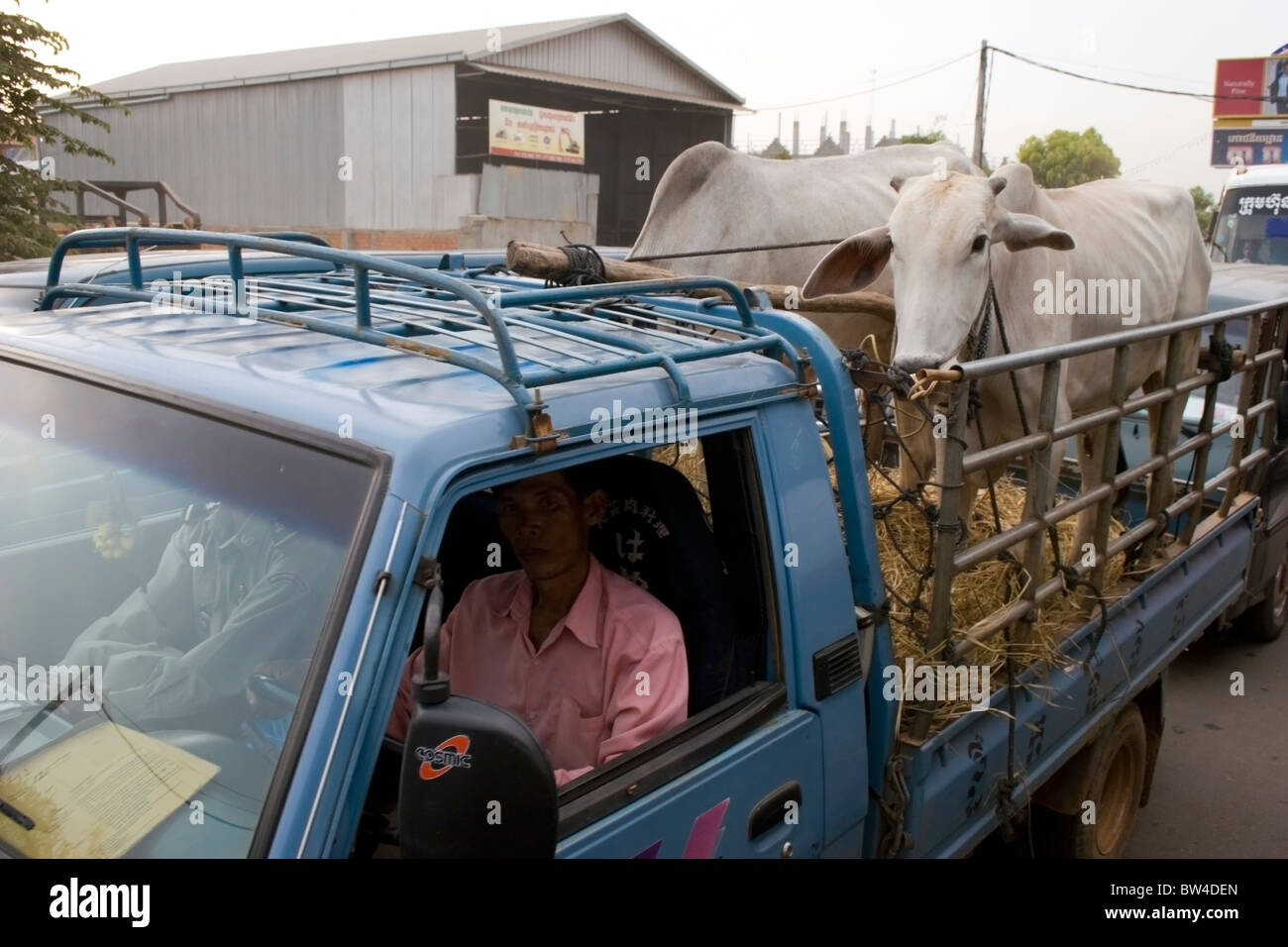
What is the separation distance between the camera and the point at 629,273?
320cm

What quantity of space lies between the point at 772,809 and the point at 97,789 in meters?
1.19

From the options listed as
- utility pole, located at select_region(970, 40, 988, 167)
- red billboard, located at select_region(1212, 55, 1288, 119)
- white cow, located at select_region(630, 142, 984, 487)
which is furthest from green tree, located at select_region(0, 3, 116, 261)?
red billboard, located at select_region(1212, 55, 1288, 119)

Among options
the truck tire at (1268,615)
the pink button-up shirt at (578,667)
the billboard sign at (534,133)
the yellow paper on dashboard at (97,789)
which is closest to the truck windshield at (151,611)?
the yellow paper on dashboard at (97,789)

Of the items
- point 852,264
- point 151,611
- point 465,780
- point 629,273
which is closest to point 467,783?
point 465,780

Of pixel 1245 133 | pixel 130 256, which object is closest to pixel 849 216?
pixel 130 256

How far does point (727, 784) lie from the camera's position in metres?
2.04

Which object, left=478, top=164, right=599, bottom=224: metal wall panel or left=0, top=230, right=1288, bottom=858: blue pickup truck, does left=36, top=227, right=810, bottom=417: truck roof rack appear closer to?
left=0, top=230, right=1288, bottom=858: blue pickup truck

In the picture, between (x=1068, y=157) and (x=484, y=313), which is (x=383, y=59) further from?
(x=1068, y=157)

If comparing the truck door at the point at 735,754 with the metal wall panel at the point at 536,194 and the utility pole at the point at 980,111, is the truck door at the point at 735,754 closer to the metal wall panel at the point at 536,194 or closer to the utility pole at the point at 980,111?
the metal wall panel at the point at 536,194

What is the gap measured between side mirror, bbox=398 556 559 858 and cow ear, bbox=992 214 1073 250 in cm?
339

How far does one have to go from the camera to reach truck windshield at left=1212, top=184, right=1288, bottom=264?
13352 mm

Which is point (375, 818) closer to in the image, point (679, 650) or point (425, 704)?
point (425, 704)
